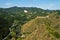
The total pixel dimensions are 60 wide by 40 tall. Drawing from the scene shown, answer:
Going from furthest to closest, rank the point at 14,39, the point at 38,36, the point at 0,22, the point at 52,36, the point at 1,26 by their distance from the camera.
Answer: the point at 0,22 < the point at 1,26 < the point at 14,39 < the point at 38,36 < the point at 52,36

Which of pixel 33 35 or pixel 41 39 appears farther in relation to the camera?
pixel 33 35

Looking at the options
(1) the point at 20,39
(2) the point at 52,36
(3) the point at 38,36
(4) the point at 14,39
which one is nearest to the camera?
(2) the point at 52,36

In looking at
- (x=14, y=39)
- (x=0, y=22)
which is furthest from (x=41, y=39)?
(x=0, y=22)

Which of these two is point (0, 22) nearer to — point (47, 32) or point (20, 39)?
point (20, 39)

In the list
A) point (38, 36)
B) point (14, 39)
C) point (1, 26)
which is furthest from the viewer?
A: point (1, 26)

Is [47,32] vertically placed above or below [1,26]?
above

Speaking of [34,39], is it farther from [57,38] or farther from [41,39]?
[57,38]

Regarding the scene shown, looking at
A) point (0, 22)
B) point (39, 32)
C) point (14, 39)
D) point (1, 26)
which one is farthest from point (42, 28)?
point (0, 22)

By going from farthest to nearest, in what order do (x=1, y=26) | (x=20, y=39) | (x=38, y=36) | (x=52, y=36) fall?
(x=1, y=26)
(x=20, y=39)
(x=38, y=36)
(x=52, y=36)

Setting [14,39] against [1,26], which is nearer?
[14,39]
